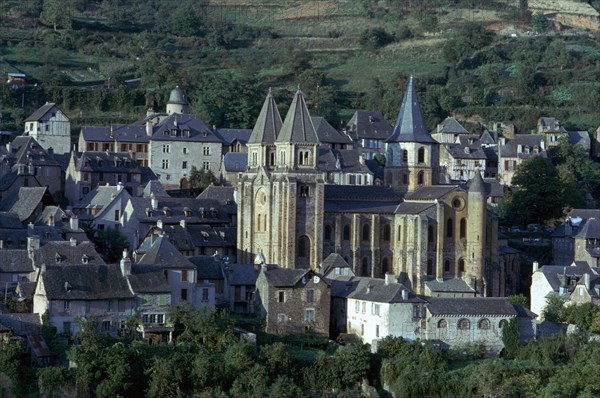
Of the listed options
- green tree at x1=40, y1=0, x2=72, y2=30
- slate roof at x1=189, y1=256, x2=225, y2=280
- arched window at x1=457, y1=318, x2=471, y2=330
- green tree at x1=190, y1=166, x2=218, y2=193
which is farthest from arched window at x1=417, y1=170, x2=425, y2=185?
green tree at x1=40, y1=0, x2=72, y2=30

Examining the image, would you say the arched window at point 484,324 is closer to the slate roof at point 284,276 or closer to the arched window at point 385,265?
the slate roof at point 284,276

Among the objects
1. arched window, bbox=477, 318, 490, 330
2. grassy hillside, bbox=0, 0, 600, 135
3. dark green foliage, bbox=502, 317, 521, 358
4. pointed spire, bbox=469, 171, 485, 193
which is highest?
grassy hillside, bbox=0, 0, 600, 135

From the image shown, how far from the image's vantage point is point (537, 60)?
460 feet

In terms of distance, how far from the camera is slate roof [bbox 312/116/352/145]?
11562 cm

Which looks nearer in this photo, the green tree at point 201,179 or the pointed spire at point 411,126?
the pointed spire at point 411,126

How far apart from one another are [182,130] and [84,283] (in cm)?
3733

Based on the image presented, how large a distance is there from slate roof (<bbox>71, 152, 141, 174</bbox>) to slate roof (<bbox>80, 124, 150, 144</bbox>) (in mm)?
4511

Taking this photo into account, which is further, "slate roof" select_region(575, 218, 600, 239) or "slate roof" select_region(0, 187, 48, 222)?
"slate roof" select_region(575, 218, 600, 239)

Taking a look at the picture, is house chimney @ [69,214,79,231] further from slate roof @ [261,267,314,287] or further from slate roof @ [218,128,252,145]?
slate roof @ [218,128,252,145]

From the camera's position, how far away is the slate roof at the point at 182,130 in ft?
362

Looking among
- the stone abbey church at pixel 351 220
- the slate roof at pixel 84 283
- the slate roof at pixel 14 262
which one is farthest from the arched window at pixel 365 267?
the slate roof at pixel 14 262

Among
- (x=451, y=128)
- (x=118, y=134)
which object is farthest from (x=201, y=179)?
(x=451, y=128)

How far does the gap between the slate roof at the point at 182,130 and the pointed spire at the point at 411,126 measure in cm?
1645

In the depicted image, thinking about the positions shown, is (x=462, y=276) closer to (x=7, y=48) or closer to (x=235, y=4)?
(x=7, y=48)
